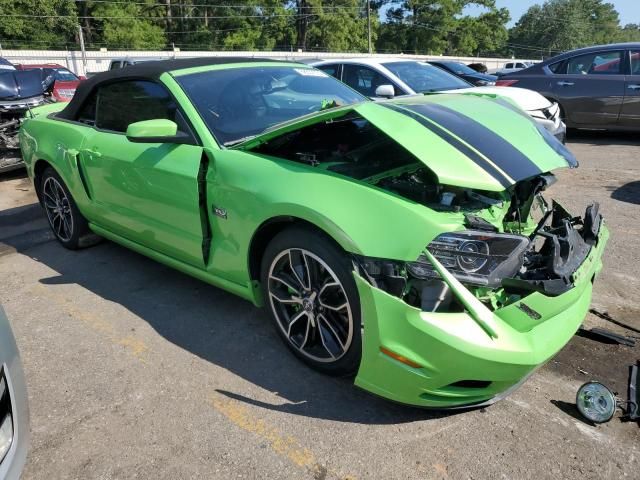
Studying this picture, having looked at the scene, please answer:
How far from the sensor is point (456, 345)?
6.61 ft

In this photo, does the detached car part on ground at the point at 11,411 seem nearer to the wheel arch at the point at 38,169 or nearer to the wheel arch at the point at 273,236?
the wheel arch at the point at 273,236

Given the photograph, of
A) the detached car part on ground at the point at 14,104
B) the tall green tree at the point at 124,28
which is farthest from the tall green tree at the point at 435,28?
the detached car part on ground at the point at 14,104

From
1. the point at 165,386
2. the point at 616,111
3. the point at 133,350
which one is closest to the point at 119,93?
the point at 133,350

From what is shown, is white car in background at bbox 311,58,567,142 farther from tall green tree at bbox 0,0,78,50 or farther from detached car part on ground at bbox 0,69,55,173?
tall green tree at bbox 0,0,78,50

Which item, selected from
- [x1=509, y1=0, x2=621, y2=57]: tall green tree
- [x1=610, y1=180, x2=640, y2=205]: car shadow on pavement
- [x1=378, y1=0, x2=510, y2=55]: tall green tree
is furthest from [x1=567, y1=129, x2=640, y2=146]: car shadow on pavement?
[x1=509, y1=0, x2=621, y2=57]: tall green tree

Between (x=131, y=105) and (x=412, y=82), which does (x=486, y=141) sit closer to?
(x=131, y=105)

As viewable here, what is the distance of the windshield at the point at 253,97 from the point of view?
3.20 m

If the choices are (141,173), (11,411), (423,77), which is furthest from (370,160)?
(423,77)

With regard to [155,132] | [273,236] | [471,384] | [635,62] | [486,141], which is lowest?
[471,384]

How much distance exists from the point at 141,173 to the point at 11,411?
1.85 metres

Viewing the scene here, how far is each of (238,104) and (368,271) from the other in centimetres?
170

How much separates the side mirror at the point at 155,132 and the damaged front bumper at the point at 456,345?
5.11ft

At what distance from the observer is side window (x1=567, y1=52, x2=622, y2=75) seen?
8.21 m

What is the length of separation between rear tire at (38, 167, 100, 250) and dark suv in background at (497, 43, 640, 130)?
299 inches
